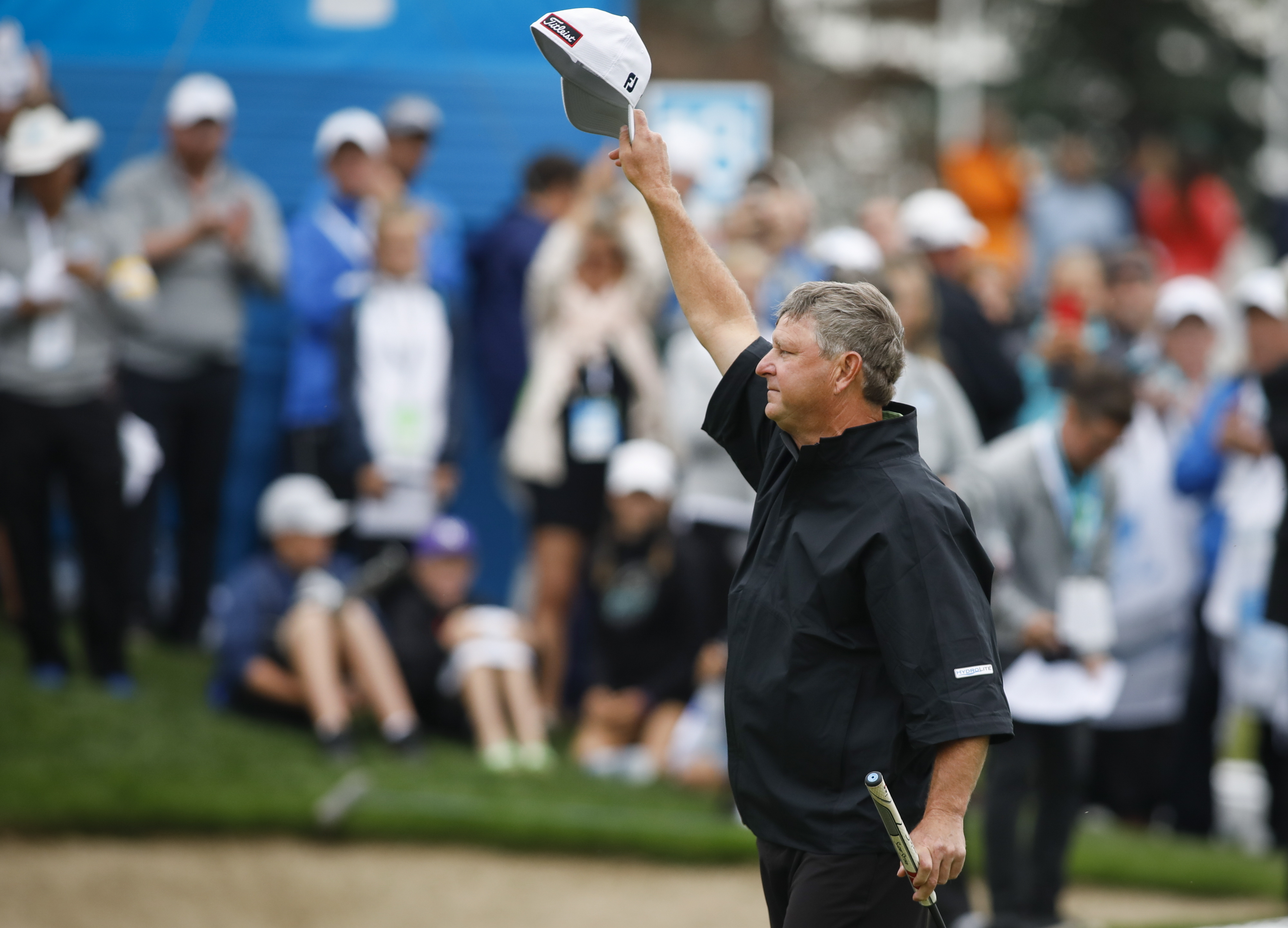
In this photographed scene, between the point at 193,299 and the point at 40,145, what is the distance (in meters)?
1.17

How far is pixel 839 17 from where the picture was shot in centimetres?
2812

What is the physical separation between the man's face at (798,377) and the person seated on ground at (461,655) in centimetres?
453

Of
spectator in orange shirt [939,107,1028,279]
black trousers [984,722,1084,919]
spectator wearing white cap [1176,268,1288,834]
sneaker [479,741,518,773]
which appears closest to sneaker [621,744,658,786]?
sneaker [479,741,518,773]

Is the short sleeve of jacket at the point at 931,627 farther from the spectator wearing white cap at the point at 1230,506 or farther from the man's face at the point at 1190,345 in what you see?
the man's face at the point at 1190,345

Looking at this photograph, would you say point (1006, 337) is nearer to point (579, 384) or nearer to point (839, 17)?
point (579, 384)

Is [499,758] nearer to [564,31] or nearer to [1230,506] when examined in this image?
[1230,506]

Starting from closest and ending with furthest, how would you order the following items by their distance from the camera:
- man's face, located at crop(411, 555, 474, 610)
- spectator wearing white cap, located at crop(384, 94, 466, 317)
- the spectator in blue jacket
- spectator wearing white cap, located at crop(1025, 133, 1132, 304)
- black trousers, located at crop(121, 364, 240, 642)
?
1. man's face, located at crop(411, 555, 474, 610)
2. black trousers, located at crop(121, 364, 240, 642)
3. spectator wearing white cap, located at crop(384, 94, 466, 317)
4. the spectator in blue jacket
5. spectator wearing white cap, located at crop(1025, 133, 1132, 304)

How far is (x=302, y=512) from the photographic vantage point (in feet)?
27.4

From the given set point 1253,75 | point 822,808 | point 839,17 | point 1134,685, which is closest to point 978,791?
point 1134,685

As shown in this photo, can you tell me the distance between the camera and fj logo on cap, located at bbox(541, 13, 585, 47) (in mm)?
3834

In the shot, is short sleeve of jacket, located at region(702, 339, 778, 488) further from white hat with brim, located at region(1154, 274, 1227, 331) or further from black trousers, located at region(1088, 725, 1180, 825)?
white hat with brim, located at region(1154, 274, 1227, 331)

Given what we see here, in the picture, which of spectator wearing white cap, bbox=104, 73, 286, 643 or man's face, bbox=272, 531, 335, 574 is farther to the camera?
spectator wearing white cap, bbox=104, 73, 286, 643

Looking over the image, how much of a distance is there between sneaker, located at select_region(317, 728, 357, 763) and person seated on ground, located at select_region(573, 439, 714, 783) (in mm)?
1096

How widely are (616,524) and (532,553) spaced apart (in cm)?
80
